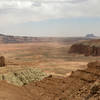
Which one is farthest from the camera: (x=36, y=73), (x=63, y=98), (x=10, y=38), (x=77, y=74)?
(x=10, y=38)

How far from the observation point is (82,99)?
13.0 meters

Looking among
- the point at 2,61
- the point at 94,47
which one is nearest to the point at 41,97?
the point at 2,61

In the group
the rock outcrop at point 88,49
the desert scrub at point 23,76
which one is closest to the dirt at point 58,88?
the desert scrub at point 23,76

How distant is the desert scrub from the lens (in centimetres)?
1945

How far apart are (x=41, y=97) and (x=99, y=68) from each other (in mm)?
5590

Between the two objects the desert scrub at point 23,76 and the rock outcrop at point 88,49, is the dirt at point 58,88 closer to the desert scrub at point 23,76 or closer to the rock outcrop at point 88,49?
the desert scrub at point 23,76

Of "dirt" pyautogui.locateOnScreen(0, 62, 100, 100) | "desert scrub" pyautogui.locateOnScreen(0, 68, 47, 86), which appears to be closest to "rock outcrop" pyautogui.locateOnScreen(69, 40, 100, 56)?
"desert scrub" pyautogui.locateOnScreen(0, 68, 47, 86)

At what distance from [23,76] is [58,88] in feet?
14.3

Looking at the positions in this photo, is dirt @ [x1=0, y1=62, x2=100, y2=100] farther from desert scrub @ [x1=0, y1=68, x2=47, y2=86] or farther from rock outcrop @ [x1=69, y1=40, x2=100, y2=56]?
rock outcrop @ [x1=69, y1=40, x2=100, y2=56]

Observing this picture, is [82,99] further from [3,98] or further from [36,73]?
[36,73]

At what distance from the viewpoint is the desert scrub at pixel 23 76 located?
63.8 feet

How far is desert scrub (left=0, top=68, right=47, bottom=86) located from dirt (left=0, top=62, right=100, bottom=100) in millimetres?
845

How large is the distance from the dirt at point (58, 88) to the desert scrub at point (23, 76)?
2.77 feet

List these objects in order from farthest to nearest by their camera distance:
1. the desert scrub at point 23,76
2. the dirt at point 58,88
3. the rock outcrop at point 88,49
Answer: the rock outcrop at point 88,49 < the desert scrub at point 23,76 < the dirt at point 58,88
